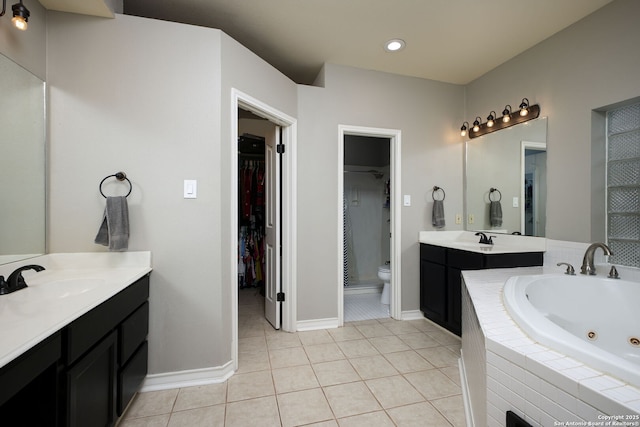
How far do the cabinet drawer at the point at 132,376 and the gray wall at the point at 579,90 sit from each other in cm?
314

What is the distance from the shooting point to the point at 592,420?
26.9 inches

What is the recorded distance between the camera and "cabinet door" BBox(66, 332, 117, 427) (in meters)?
0.99

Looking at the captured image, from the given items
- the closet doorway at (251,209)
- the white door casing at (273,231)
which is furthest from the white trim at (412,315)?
the closet doorway at (251,209)

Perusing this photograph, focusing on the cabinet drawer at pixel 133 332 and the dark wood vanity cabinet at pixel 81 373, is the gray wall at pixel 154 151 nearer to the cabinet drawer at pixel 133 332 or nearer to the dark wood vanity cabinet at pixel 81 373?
the cabinet drawer at pixel 133 332

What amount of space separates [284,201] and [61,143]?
160cm

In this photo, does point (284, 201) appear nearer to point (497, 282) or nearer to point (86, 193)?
point (86, 193)

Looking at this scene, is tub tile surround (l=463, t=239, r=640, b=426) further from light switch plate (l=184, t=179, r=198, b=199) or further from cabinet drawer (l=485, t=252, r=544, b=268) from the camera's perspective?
light switch plate (l=184, t=179, r=198, b=199)

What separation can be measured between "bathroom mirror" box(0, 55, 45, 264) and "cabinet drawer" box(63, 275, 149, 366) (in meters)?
0.60

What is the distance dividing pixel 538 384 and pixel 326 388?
1.31m

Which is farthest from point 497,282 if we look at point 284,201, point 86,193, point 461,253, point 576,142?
point 86,193

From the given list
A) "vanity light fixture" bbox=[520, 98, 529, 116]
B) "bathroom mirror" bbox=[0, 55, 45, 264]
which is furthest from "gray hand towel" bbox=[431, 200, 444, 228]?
"bathroom mirror" bbox=[0, 55, 45, 264]

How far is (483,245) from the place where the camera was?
2.62 m

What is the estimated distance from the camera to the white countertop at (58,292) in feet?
2.70

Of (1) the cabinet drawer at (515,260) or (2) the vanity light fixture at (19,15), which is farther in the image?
(1) the cabinet drawer at (515,260)
